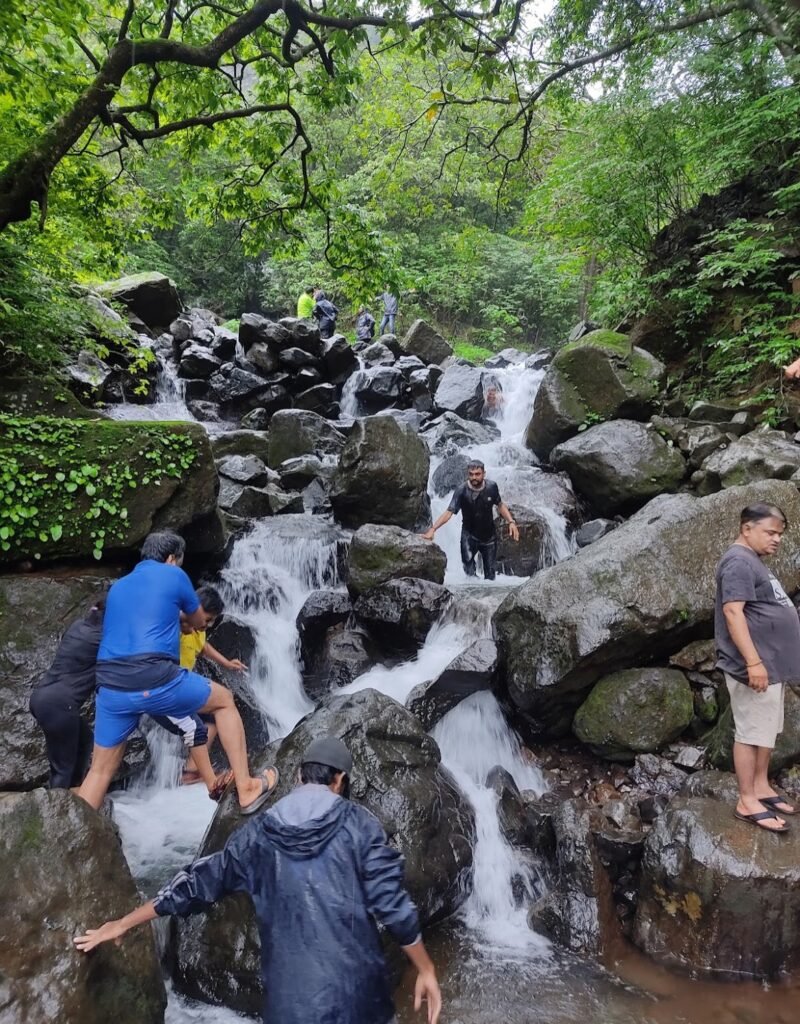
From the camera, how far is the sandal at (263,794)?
159 inches

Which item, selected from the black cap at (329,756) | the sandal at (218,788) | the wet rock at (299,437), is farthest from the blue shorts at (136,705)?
the wet rock at (299,437)

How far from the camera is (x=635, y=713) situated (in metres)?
5.58

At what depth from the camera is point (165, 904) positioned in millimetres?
2461

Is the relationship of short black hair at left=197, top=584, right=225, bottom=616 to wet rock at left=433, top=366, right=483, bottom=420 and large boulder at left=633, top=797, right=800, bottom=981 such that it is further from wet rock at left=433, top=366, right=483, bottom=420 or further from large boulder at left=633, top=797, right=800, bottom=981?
wet rock at left=433, top=366, right=483, bottom=420

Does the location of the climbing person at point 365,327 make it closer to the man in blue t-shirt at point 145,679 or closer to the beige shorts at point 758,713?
the man in blue t-shirt at point 145,679

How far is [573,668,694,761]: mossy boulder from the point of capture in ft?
18.1

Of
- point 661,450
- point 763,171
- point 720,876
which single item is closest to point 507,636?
point 720,876

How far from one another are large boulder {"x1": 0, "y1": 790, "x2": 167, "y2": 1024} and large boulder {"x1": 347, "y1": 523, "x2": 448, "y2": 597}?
4.87m

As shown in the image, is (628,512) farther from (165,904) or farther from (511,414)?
(165,904)

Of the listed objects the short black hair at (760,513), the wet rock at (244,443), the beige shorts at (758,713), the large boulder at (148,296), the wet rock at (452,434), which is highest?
the large boulder at (148,296)

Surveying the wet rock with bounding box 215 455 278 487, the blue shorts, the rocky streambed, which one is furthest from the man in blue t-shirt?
the wet rock with bounding box 215 455 278 487

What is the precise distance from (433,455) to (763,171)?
841cm

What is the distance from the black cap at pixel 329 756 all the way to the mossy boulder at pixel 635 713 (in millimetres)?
3862

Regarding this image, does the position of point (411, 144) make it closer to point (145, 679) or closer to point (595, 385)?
point (595, 385)
